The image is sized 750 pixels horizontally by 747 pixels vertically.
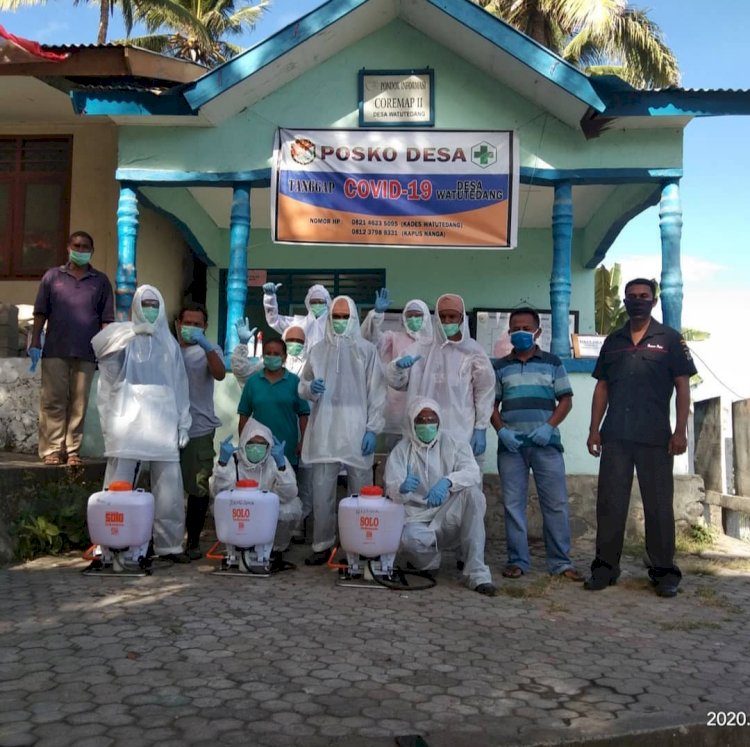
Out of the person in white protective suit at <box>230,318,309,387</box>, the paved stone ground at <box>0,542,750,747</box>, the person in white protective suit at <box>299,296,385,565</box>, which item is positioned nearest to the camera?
the paved stone ground at <box>0,542,750,747</box>

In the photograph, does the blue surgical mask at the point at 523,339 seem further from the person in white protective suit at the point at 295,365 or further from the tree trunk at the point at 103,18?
the tree trunk at the point at 103,18

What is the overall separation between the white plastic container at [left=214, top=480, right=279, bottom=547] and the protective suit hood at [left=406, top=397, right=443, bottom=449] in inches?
40.0

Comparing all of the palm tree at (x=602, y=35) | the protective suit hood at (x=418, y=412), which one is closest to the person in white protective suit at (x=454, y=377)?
the protective suit hood at (x=418, y=412)

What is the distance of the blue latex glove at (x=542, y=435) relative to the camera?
517 cm

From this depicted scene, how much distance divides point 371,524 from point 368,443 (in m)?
0.80

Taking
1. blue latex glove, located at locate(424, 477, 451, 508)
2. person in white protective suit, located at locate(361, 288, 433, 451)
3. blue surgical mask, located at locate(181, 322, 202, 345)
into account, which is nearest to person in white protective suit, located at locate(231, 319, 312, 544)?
blue surgical mask, located at locate(181, 322, 202, 345)

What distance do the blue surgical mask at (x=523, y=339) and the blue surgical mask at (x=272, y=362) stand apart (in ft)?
5.70

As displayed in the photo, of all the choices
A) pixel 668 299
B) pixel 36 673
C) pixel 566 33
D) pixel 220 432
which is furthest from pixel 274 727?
pixel 566 33

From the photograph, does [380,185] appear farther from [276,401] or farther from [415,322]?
[276,401]

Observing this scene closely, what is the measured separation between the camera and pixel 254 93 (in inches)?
285

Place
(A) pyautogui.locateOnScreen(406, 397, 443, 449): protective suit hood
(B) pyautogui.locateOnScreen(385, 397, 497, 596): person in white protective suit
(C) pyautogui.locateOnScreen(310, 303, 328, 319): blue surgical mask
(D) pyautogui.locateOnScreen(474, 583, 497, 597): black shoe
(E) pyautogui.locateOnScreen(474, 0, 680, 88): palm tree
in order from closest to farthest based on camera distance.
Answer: (D) pyautogui.locateOnScreen(474, 583, 497, 597): black shoe → (B) pyautogui.locateOnScreen(385, 397, 497, 596): person in white protective suit → (A) pyautogui.locateOnScreen(406, 397, 443, 449): protective suit hood → (C) pyautogui.locateOnScreen(310, 303, 328, 319): blue surgical mask → (E) pyautogui.locateOnScreen(474, 0, 680, 88): palm tree

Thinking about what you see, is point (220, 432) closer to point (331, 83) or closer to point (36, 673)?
point (331, 83)

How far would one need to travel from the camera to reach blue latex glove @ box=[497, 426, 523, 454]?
17.2 feet

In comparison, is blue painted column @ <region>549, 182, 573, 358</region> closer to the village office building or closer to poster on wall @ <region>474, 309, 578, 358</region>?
the village office building
